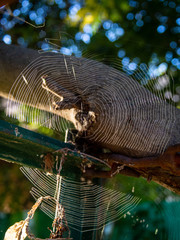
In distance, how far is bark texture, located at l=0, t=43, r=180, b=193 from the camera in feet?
4.22

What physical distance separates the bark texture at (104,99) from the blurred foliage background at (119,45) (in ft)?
0.25

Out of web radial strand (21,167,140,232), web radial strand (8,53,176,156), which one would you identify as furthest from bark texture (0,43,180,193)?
web radial strand (21,167,140,232)

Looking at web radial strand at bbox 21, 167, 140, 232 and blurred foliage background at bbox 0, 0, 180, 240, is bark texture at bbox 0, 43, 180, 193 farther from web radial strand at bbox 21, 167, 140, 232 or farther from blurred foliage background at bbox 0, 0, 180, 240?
web radial strand at bbox 21, 167, 140, 232

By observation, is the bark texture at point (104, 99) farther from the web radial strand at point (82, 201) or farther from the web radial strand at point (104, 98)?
the web radial strand at point (82, 201)

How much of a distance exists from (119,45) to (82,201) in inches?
48.7

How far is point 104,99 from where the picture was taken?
53.1 inches

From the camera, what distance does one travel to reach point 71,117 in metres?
1.44

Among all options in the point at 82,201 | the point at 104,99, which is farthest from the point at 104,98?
the point at 82,201

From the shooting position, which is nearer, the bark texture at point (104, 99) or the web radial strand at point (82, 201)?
the bark texture at point (104, 99)

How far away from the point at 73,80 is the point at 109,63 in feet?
0.76

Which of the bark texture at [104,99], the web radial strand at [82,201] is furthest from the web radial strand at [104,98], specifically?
the web radial strand at [82,201]

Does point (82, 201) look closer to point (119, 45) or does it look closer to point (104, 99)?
point (104, 99)

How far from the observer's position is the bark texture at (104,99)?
129 cm

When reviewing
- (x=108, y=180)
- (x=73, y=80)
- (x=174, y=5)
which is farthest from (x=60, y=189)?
(x=174, y=5)
